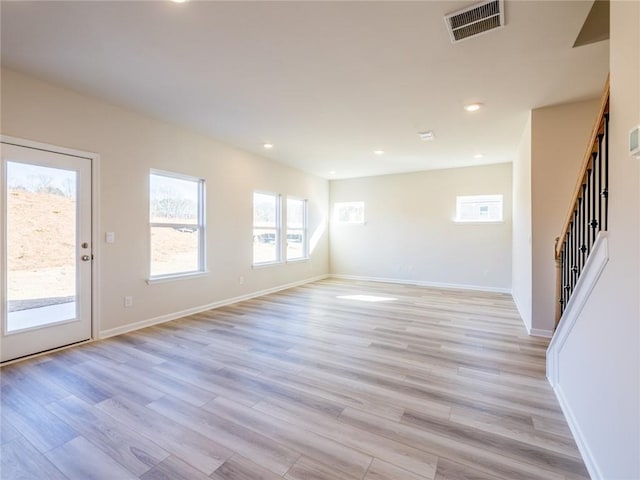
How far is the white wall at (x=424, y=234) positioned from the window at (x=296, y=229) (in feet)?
3.76

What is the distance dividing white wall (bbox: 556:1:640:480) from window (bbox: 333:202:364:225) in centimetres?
613

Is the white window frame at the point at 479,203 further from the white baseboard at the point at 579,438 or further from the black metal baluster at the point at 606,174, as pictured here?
the black metal baluster at the point at 606,174

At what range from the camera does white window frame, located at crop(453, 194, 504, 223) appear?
20.1 ft

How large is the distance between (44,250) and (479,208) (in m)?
7.04

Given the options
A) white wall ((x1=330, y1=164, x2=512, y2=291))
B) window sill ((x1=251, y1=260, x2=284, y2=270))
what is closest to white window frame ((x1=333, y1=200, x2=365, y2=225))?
white wall ((x1=330, y1=164, x2=512, y2=291))

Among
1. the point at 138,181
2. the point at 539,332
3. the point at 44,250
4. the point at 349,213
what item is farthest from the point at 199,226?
the point at 539,332

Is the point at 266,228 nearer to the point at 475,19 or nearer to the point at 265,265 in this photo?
the point at 265,265

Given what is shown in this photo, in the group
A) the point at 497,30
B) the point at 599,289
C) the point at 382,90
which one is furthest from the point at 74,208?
the point at 599,289

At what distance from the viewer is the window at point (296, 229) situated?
6727mm

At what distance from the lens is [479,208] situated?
6371 millimetres

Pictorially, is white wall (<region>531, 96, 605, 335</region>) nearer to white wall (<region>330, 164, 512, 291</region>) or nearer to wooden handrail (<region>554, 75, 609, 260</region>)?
wooden handrail (<region>554, 75, 609, 260</region>)

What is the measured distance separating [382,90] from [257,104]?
1.39 metres

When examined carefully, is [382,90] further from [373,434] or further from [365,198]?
[365,198]

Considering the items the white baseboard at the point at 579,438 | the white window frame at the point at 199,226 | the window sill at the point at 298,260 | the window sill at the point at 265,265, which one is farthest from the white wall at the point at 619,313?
the window sill at the point at 298,260
